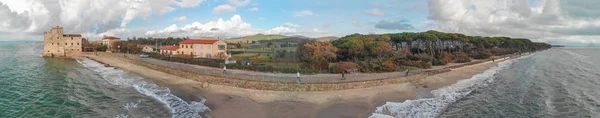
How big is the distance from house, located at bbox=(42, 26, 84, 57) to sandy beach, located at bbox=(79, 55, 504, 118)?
71388mm

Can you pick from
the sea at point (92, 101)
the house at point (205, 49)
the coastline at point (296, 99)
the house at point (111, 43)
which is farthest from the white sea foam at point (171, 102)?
the house at point (111, 43)

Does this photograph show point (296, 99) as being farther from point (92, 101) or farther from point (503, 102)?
point (503, 102)

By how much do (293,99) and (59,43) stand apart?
87.5 metres

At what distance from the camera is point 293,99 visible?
23.2 metres

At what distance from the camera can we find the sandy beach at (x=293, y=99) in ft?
65.5

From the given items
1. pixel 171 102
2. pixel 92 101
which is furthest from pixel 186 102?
pixel 92 101

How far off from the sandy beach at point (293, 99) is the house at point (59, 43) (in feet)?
234

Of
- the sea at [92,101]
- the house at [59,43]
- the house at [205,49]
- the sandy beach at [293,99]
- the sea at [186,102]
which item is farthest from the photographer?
the house at [59,43]

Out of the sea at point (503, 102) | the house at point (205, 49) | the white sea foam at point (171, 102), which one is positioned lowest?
the sea at point (503, 102)

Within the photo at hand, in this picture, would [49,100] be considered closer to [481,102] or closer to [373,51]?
[481,102]

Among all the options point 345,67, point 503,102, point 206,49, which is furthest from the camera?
point 206,49

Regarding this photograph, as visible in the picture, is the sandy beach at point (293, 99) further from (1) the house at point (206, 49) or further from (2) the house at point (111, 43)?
(2) the house at point (111, 43)

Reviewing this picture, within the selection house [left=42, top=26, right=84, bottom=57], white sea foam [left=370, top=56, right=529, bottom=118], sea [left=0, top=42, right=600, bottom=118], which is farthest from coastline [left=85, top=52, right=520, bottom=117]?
house [left=42, top=26, right=84, bottom=57]

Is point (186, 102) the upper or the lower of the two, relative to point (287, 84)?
lower
